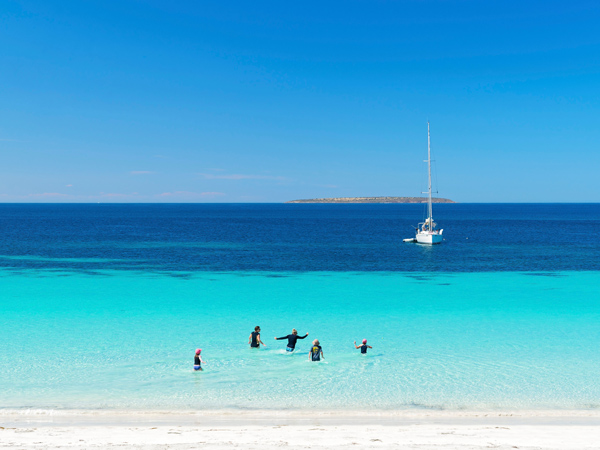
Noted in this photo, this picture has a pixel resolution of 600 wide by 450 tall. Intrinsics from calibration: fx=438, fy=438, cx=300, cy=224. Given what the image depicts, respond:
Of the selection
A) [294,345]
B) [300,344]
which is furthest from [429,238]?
[294,345]

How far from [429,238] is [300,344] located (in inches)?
2195

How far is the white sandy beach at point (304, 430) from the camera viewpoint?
1119 centimetres

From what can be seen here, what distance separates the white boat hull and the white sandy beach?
59956mm

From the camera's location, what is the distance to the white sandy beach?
11.2 meters

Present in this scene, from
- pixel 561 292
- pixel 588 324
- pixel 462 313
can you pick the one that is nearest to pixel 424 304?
pixel 462 313

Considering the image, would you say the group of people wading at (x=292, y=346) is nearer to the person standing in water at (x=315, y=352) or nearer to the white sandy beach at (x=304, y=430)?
the person standing in water at (x=315, y=352)

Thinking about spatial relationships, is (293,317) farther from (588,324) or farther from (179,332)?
(588,324)

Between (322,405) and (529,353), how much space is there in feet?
36.6

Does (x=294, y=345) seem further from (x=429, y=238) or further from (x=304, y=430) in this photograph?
(x=429, y=238)

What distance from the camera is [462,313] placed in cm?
2816

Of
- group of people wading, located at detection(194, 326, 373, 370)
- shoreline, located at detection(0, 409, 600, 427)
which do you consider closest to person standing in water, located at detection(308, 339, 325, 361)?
Result: group of people wading, located at detection(194, 326, 373, 370)

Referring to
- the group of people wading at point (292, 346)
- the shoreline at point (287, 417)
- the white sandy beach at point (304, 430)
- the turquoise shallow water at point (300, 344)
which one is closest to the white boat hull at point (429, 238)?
the turquoise shallow water at point (300, 344)

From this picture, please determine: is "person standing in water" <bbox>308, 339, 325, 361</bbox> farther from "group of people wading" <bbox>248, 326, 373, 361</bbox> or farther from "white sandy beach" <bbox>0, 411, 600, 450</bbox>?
"white sandy beach" <bbox>0, 411, 600, 450</bbox>

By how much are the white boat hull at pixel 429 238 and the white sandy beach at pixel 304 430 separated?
5996 cm
